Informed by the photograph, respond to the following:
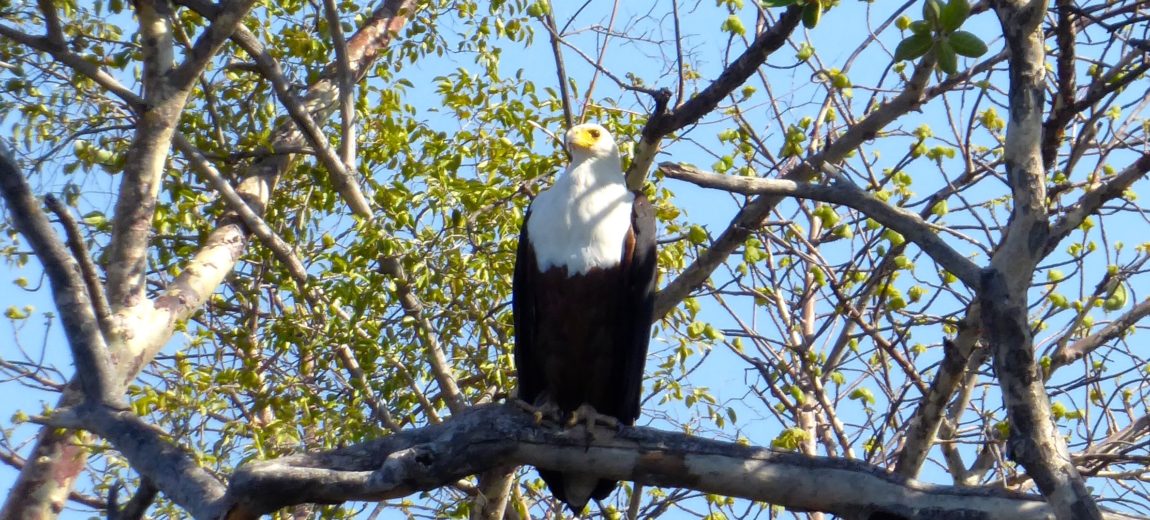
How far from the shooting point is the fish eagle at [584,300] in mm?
4219

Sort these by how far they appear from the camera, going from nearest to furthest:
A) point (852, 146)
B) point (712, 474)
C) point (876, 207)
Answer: point (876, 207), point (712, 474), point (852, 146)

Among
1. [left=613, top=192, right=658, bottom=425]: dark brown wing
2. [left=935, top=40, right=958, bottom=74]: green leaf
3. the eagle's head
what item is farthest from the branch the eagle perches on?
the eagle's head

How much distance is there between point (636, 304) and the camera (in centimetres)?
423

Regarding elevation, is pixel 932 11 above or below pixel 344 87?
below

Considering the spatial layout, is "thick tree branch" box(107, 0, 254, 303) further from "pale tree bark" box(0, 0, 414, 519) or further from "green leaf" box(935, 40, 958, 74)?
"green leaf" box(935, 40, 958, 74)

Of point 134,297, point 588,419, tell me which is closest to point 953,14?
point 588,419

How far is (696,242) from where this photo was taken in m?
4.43

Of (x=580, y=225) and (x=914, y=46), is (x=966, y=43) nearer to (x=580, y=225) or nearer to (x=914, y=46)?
(x=914, y=46)

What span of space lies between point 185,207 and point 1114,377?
3.66 metres

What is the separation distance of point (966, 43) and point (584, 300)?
180 cm

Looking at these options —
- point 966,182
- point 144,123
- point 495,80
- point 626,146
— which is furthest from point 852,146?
point 144,123

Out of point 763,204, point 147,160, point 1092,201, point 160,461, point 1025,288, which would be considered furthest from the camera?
point 147,160

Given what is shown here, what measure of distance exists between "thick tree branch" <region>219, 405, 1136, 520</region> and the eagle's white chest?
776mm

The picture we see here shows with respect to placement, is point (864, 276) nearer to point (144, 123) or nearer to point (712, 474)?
point (712, 474)
